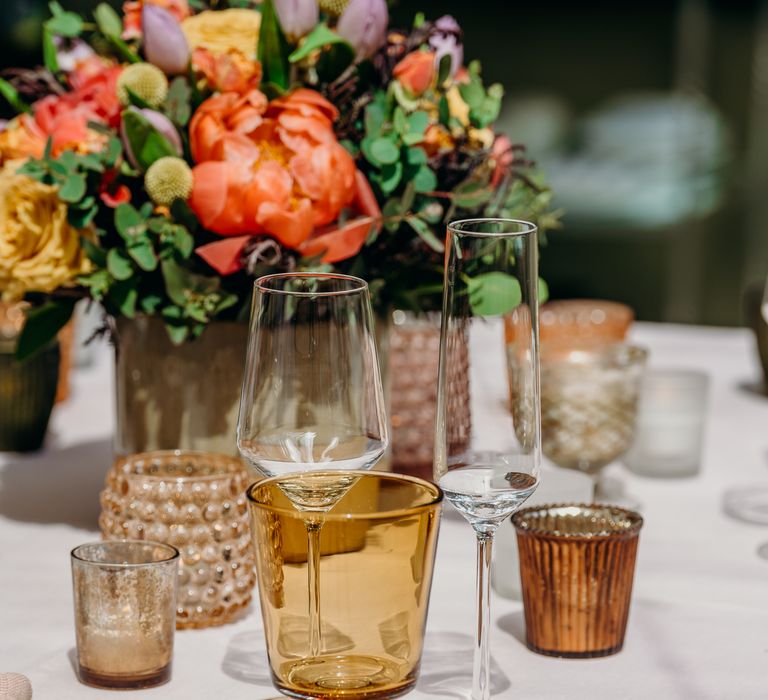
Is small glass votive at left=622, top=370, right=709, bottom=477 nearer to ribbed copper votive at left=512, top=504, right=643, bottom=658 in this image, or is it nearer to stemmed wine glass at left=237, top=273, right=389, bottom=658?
ribbed copper votive at left=512, top=504, right=643, bottom=658

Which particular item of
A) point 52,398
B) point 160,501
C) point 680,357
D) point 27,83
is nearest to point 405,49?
point 27,83

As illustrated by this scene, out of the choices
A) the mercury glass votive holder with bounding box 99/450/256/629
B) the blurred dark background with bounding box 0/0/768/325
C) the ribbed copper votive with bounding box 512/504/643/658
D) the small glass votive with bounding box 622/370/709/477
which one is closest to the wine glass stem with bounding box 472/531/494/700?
the ribbed copper votive with bounding box 512/504/643/658

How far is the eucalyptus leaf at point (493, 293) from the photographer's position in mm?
748

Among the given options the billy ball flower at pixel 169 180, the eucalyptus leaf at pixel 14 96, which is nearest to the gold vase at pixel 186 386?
the billy ball flower at pixel 169 180

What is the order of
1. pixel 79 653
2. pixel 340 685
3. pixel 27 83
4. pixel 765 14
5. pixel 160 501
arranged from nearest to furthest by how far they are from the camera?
pixel 340 685, pixel 79 653, pixel 160 501, pixel 27 83, pixel 765 14

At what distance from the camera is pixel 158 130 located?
41.8 inches

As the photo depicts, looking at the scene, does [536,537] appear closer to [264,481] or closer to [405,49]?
[264,481]

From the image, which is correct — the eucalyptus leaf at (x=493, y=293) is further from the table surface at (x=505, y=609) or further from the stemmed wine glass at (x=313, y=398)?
the table surface at (x=505, y=609)

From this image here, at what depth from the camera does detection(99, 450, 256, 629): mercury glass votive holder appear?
96 centimetres

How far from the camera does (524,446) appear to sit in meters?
0.77

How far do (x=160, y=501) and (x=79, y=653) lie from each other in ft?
0.49

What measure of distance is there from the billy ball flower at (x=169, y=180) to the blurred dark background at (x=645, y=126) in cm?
254

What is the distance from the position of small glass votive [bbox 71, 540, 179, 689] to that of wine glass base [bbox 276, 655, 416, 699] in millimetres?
125

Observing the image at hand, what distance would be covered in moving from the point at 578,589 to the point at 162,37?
1.86 ft
